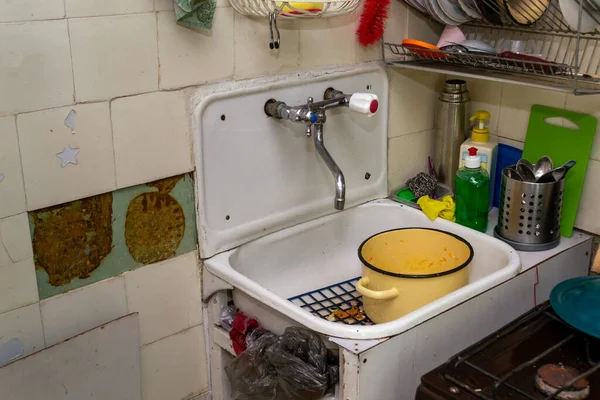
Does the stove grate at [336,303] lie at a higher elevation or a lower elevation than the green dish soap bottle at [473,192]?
lower

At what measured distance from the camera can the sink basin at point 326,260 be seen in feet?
4.27

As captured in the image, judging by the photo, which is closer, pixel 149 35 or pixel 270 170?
pixel 149 35

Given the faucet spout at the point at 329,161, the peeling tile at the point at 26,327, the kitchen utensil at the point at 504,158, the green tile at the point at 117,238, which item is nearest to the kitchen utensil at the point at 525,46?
the kitchen utensil at the point at 504,158

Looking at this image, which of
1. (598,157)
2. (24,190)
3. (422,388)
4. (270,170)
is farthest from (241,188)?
(598,157)

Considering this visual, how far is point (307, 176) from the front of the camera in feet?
5.23

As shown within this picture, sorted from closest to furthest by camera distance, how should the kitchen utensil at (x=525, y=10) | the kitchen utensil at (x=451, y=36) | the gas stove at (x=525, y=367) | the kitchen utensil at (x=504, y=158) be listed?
the gas stove at (x=525, y=367) < the kitchen utensil at (x=525, y=10) < the kitchen utensil at (x=451, y=36) < the kitchen utensil at (x=504, y=158)

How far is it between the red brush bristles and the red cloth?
0.68m

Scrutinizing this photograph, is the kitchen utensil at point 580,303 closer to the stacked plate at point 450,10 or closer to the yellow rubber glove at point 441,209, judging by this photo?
the yellow rubber glove at point 441,209

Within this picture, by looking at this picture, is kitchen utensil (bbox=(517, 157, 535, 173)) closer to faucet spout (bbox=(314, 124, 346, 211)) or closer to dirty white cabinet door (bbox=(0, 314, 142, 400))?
faucet spout (bbox=(314, 124, 346, 211))

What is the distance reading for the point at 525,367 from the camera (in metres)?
1.16

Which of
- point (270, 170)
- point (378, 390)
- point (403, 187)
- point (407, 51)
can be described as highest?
point (407, 51)

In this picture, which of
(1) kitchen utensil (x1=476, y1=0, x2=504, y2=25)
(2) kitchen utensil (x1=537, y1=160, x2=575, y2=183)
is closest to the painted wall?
(1) kitchen utensil (x1=476, y1=0, x2=504, y2=25)

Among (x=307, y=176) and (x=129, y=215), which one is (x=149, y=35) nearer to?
(x=129, y=215)

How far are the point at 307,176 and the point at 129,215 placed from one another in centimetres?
44
